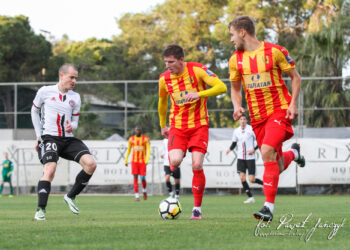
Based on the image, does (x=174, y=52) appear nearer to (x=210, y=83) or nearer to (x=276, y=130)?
(x=210, y=83)

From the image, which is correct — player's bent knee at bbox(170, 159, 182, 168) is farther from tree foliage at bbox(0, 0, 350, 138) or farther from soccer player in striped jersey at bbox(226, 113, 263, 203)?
tree foliage at bbox(0, 0, 350, 138)

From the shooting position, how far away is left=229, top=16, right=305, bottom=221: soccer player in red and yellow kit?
7.44 metres

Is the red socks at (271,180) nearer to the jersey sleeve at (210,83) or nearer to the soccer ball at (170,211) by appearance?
the jersey sleeve at (210,83)

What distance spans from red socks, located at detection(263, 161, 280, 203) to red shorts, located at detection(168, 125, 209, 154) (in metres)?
1.54

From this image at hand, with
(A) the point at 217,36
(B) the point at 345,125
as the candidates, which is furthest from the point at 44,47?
(B) the point at 345,125

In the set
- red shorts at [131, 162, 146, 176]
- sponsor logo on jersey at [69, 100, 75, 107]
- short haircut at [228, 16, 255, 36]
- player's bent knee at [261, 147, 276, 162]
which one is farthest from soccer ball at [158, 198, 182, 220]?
red shorts at [131, 162, 146, 176]

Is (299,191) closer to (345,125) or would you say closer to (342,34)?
(345,125)

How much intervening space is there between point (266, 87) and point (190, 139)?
1.68 meters

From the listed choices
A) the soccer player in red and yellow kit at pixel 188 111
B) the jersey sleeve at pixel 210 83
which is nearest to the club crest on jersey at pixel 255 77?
the jersey sleeve at pixel 210 83

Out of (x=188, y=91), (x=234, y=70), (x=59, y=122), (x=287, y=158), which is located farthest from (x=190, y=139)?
(x=59, y=122)

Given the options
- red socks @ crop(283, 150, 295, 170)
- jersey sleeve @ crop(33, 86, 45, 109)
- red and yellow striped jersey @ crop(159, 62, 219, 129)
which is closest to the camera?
red socks @ crop(283, 150, 295, 170)

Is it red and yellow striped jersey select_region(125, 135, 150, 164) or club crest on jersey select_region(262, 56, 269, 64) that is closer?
club crest on jersey select_region(262, 56, 269, 64)

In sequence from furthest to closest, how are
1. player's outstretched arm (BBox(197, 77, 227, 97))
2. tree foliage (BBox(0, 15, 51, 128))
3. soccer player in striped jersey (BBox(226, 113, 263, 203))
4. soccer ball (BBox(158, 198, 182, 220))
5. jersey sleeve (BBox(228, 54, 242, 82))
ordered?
tree foliage (BBox(0, 15, 51, 128))
soccer player in striped jersey (BBox(226, 113, 263, 203))
soccer ball (BBox(158, 198, 182, 220))
player's outstretched arm (BBox(197, 77, 227, 97))
jersey sleeve (BBox(228, 54, 242, 82))

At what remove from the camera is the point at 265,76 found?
759 centimetres
